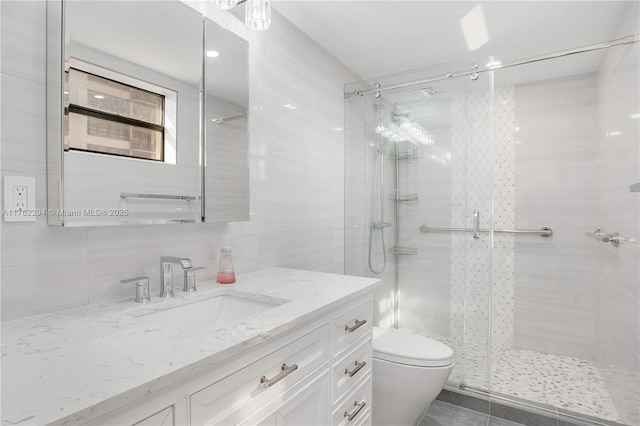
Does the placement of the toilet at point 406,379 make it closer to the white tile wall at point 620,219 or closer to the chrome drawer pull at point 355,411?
the chrome drawer pull at point 355,411

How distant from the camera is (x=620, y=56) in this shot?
212 cm

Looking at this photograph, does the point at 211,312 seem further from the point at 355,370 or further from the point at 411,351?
the point at 411,351

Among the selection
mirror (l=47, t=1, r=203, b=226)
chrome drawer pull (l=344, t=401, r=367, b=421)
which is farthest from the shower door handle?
mirror (l=47, t=1, r=203, b=226)

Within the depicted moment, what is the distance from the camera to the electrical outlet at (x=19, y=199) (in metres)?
0.94

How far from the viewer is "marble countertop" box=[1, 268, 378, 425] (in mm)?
583

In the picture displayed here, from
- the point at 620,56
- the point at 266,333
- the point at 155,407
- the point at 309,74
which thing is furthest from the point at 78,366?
the point at 620,56

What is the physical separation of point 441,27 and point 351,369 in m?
2.03

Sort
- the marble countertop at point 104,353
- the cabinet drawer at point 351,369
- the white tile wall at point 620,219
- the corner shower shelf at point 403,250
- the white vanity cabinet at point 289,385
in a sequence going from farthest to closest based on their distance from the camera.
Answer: the corner shower shelf at point 403,250, the white tile wall at point 620,219, the cabinet drawer at point 351,369, the white vanity cabinet at point 289,385, the marble countertop at point 104,353

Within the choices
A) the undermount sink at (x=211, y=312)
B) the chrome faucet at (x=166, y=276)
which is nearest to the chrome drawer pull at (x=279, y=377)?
the undermount sink at (x=211, y=312)

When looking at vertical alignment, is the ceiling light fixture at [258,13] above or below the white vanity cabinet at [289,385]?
above

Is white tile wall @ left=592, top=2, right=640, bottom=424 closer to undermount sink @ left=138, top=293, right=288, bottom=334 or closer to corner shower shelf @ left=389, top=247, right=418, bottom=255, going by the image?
corner shower shelf @ left=389, top=247, right=418, bottom=255

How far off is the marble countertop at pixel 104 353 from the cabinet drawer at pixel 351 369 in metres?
0.30

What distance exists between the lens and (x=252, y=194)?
1.81 metres

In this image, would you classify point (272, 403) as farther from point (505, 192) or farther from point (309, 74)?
point (505, 192)
